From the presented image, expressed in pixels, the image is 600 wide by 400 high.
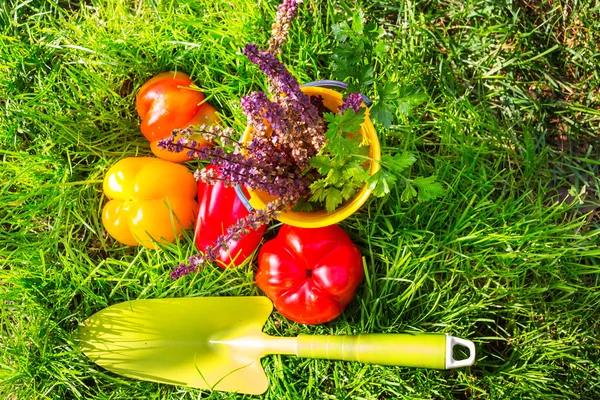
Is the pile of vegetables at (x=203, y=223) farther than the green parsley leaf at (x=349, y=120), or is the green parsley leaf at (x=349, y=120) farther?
the pile of vegetables at (x=203, y=223)

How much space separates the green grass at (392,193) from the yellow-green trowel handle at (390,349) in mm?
117

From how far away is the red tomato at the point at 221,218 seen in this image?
1.45 m

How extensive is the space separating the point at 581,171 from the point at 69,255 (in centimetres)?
147

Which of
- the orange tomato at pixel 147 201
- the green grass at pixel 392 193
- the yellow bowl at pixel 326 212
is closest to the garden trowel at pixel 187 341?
the green grass at pixel 392 193

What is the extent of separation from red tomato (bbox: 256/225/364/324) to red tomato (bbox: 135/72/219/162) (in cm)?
Result: 37

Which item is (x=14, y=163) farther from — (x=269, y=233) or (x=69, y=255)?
(x=269, y=233)

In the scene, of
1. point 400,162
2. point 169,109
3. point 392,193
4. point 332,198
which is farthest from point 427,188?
point 169,109

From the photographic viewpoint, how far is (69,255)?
1597mm

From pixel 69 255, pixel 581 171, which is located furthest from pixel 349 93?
pixel 69 255

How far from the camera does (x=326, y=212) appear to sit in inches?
51.5

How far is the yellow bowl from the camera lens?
1251 millimetres

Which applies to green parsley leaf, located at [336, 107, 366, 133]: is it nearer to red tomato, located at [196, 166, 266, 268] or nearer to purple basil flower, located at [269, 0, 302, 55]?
purple basil flower, located at [269, 0, 302, 55]

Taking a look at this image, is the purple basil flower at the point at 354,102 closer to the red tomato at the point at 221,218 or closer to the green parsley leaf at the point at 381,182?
the green parsley leaf at the point at 381,182

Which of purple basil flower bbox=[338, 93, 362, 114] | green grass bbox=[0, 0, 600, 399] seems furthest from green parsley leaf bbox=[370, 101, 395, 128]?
green grass bbox=[0, 0, 600, 399]
